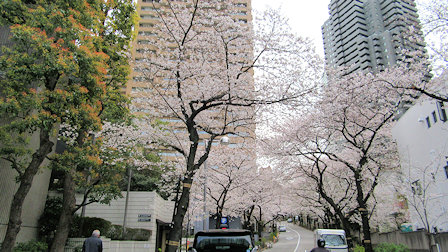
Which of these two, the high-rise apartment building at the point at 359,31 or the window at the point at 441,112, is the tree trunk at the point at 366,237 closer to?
the window at the point at 441,112

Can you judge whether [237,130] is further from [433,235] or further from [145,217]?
[433,235]

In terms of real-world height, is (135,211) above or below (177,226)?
above

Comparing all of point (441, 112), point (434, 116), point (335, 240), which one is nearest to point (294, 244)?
point (335, 240)

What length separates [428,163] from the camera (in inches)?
805

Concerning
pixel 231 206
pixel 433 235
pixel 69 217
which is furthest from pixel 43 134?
pixel 231 206

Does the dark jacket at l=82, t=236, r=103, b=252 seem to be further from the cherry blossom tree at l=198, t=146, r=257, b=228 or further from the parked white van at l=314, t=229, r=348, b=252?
the cherry blossom tree at l=198, t=146, r=257, b=228

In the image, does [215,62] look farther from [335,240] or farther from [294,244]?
[294,244]

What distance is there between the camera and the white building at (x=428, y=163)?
1802 centimetres

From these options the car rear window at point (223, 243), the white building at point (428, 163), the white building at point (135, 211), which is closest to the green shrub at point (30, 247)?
the white building at point (135, 211)

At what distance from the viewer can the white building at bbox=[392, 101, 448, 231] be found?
18016 millimetres

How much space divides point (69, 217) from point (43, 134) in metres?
4.16

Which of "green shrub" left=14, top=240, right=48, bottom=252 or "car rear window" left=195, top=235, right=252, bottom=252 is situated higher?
"car rear window" left=195, top=235, right=252, bottom=252

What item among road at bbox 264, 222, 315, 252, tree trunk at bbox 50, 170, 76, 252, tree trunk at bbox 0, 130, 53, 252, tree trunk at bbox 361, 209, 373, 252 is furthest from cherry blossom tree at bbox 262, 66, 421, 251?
tree trunk at bbox 50, 170, 76, 252

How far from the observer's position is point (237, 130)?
38.6 ft
